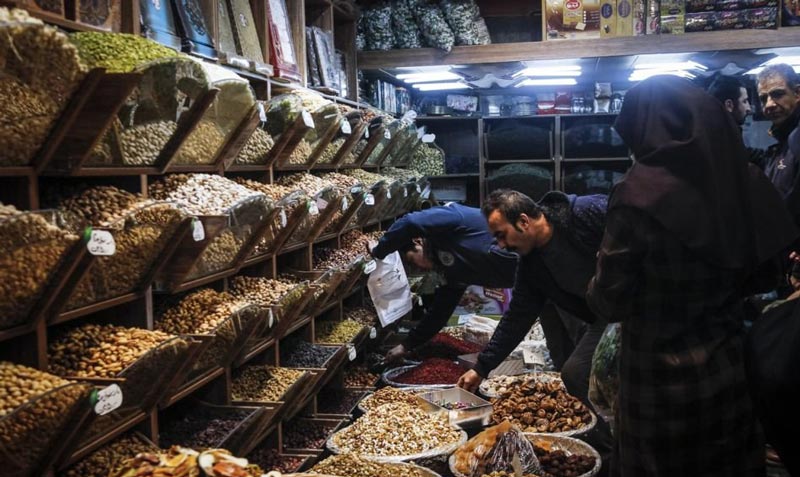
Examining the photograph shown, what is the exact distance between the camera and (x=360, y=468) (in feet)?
9.67

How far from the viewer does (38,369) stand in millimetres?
1809

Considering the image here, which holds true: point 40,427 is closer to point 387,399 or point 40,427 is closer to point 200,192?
point 200,192

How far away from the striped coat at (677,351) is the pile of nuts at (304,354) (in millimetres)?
1672

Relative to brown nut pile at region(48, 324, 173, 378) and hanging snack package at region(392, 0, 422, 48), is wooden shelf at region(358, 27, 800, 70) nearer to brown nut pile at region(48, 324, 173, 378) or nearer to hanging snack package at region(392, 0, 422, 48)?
hanging snack package at region(392, 0, 422, 48)

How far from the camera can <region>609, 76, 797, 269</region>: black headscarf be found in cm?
217

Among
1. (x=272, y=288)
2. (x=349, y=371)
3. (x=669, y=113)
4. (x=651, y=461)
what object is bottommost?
(x=349, y=371)

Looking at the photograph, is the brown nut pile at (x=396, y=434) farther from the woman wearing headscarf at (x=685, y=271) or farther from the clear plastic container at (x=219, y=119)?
the clear plastic container at (x=219, y=119)

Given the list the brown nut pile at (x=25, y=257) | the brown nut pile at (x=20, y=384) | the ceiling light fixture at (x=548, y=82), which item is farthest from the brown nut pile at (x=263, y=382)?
the ceiling light fixture at (x=548, y=82)

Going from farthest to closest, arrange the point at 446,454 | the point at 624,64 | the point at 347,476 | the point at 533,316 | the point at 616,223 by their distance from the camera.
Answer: the point at 624,64
the point at 533,316
the point at 446,454
the point at 347,476
the point at 616,223

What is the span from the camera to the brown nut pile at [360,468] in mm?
2928

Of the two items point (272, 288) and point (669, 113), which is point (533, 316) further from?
point (669, 113)

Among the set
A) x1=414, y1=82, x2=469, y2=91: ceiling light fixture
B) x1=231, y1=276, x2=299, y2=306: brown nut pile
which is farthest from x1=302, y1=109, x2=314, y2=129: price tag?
x1=414, y1=82, x2=469, y2=91: ceiling light fixture

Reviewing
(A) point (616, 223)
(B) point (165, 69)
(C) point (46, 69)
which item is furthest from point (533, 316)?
(C) point (46, 69)

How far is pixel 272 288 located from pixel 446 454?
1.04 metres
